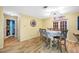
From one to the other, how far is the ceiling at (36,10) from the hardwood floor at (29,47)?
0.59m

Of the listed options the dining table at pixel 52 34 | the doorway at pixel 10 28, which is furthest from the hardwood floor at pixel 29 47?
the dining table at pixel 52 34

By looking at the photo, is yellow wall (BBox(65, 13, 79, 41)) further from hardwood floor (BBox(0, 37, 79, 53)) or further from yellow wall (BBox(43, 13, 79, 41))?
hardwood floor (BBox(0, 37, 79, 53))

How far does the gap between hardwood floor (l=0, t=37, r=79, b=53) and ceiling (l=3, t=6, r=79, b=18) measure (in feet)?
1.95

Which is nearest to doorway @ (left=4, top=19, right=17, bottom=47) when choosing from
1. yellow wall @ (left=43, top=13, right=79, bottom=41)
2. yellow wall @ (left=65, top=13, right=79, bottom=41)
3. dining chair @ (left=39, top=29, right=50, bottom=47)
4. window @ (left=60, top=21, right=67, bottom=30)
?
dining chair @ (left=39, top=29, right=50, bottom=47)

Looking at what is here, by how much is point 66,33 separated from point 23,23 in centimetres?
104

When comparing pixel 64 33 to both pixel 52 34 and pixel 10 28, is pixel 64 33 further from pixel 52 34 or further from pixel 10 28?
pixel 10 28

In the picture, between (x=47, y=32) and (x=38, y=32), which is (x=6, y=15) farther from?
(x=47, y=32)

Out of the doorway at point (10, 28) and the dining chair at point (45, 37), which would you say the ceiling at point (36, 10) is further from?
the dining chair at point (45, 37)

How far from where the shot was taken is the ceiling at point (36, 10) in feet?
7.07

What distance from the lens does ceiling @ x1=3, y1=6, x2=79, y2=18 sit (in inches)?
84.8

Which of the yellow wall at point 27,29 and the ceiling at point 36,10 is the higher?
the ceiling at point 36,10
